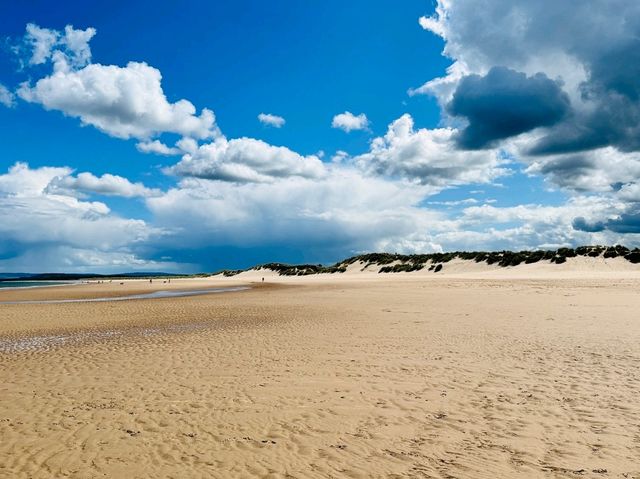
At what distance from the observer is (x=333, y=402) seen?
930cm

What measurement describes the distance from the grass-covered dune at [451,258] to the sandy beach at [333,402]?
44.1 meters

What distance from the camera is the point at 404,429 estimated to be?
7.71 metres

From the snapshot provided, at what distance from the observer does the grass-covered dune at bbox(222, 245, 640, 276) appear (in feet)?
191

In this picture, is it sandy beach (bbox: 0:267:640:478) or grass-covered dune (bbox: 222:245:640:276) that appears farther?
grass-covered dune (bbox: 222:245:640:276)

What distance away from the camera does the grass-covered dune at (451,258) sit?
5812 cm

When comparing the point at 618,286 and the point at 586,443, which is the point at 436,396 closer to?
the point at 586,443

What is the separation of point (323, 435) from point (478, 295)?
27246 mm

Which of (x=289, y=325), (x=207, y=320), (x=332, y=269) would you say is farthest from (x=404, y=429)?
(x=332, y=269)

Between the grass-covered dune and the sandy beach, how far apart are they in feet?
145

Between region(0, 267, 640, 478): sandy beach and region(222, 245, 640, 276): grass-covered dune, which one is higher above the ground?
region(222, 245, 640, 276): grass-covered dune

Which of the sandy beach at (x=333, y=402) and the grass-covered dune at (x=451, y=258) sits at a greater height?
the grass-covered dune at (x=451, y=258)

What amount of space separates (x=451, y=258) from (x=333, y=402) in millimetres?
69748

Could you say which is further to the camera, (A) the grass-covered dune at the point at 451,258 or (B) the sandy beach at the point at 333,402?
(A) the grass-covered dune at the point at 451,258

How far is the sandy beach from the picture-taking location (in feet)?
21.6
